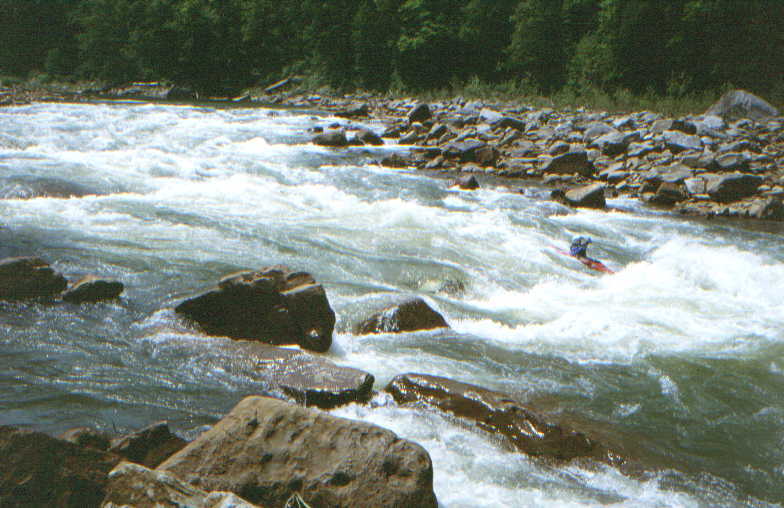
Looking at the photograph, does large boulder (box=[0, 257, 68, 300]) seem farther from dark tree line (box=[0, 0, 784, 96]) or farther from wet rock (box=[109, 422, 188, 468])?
dark tree line (box=[0, 0, 784, 96])

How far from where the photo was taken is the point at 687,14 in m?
25.2

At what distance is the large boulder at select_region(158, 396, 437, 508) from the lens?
298 cm

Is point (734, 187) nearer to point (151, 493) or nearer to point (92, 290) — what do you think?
point (92, 290)

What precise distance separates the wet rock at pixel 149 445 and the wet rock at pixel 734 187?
417 inches

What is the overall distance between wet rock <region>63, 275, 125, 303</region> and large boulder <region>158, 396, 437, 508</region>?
301 centimetres

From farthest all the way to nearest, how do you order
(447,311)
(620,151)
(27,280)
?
1. (620,151)
2. (447,311)
3. (27,280)

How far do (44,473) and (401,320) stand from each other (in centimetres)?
359

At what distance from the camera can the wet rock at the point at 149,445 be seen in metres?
3.37

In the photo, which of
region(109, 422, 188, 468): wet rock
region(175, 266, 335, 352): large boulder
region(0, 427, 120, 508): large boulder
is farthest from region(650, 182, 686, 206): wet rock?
region(0, 427, 120, 508): large boulder

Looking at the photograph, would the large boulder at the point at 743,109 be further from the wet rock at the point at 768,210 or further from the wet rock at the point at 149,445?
the wet rock at the point at 149,445

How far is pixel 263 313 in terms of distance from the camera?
209 inches

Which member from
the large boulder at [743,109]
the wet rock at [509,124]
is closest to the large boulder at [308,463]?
the wet rock at [509,124]

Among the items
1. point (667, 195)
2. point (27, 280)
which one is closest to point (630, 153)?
point (667, 195)

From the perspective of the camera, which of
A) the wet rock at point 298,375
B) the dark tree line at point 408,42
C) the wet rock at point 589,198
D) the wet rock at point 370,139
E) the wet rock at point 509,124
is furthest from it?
the dark tree line at point 408,42
